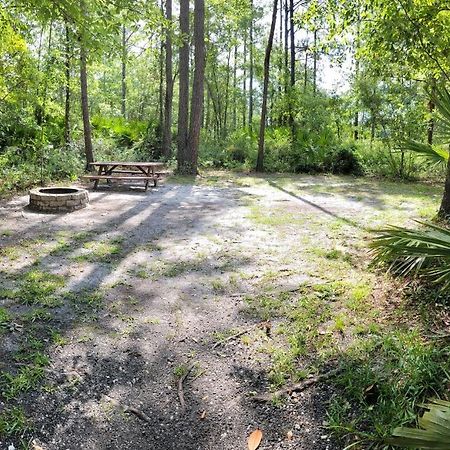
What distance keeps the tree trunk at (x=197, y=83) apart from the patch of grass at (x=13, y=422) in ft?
35.7

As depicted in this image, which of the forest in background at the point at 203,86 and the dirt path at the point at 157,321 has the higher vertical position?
the forest in background at the point at 203,86

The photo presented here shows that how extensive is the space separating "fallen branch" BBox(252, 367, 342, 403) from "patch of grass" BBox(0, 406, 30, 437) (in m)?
1.30

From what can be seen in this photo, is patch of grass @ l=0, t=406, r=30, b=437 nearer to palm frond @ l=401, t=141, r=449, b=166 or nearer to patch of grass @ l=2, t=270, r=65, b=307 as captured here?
patch of grass @ l=2, t=270, r=65, b=307

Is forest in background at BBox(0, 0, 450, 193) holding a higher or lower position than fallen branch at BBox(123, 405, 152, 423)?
higher

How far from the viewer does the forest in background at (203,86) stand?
511cm

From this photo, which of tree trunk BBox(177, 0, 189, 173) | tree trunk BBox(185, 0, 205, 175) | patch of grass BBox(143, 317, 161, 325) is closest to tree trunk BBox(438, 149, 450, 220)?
patch of grass BBox(143, 317, 161, 325)

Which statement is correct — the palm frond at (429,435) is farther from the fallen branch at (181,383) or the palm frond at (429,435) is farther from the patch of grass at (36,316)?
the patch of grass at (36,316)

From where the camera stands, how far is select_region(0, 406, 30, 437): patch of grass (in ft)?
7.56

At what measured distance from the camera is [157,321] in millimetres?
3520

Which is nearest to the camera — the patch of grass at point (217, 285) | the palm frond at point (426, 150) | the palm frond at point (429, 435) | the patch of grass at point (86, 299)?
the palm frond at point (429, 435)

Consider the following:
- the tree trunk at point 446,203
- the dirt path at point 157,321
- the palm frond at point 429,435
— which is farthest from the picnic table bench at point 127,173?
the palm frond at point 429,435

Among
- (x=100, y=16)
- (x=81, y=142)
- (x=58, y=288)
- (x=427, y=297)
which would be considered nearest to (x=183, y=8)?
(x=81, y=142)

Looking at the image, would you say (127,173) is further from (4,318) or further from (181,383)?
(181,383)

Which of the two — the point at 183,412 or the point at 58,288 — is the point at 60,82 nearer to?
the point at 58,288
